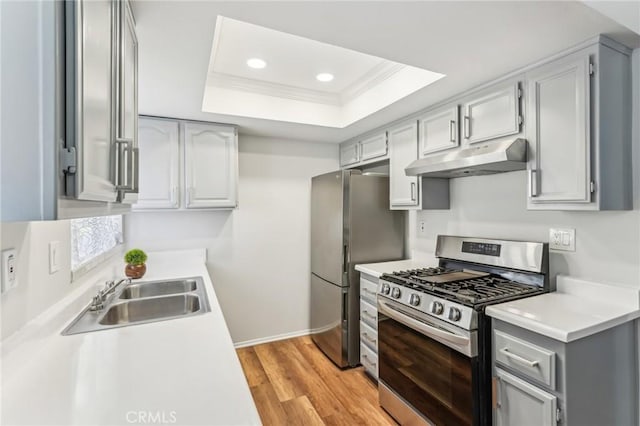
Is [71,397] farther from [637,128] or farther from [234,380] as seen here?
[637,128]

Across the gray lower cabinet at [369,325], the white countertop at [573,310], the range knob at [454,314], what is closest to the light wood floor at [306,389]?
the gray lower cabinet at [369,325]

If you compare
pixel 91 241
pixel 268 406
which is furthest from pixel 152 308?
pixel 268 406

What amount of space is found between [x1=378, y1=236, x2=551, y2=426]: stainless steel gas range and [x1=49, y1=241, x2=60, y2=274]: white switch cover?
178cm

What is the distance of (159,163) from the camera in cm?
262

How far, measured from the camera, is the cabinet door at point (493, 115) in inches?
71.9

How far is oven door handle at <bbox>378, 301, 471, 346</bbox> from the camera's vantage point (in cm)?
161

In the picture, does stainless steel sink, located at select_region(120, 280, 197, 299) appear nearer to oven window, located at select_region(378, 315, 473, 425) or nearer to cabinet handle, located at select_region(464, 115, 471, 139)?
oven window, located at select_region(378, 315, 473, 425)

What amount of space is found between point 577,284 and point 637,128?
0.84m

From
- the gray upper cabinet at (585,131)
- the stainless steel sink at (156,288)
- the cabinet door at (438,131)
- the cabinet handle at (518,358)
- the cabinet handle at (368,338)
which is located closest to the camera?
the cabinet handle at (518,358)

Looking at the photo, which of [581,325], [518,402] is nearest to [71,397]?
[518,402]

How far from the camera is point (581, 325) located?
1.35 metres

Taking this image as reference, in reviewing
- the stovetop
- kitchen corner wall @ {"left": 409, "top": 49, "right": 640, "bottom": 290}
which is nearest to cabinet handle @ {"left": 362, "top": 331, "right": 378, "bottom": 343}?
the stovetop

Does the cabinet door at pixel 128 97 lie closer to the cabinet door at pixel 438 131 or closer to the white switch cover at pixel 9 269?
the white switch cover at pixel 9 269

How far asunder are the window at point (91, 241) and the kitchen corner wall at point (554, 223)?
2428 millimetres
